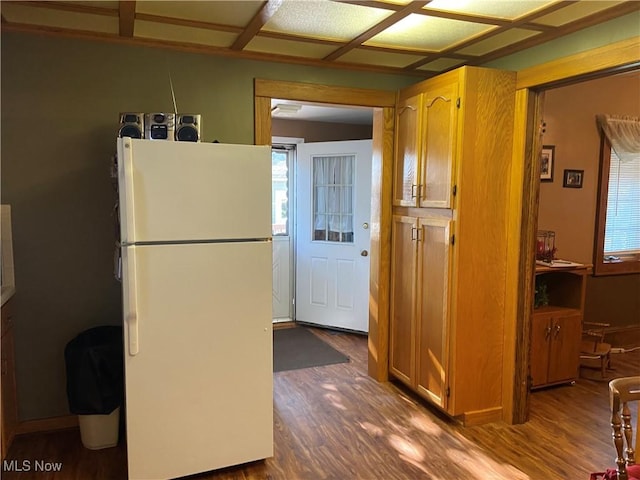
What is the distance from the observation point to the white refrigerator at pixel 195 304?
6.92 feet

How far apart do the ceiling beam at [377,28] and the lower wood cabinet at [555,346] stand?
87.3 inches

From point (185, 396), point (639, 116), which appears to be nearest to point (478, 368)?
point (185, 396)

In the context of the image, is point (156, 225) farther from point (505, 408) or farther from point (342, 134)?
point (342, 134)

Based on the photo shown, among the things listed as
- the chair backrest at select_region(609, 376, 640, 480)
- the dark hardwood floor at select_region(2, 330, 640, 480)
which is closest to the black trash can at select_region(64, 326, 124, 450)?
the dark hardwood floor at select_region(2, 330, 640, 480)

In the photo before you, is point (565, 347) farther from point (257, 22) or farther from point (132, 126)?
point (132, 126)

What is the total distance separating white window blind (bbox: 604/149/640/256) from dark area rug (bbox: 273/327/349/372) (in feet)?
8.85

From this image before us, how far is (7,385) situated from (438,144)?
2.76m

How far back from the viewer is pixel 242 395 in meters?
2.36

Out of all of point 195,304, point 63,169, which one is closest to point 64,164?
point 63,169

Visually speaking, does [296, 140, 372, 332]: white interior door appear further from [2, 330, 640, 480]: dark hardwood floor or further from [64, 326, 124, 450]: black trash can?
[64, 326, 124, 450]: black trash can

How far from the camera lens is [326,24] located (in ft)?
7.95

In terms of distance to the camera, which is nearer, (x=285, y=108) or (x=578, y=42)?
(x=578, y=42)

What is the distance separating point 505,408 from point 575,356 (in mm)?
936

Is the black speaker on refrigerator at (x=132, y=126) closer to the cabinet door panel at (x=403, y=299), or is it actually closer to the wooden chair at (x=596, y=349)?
the cabinet door panel at (x=403, y=299)
